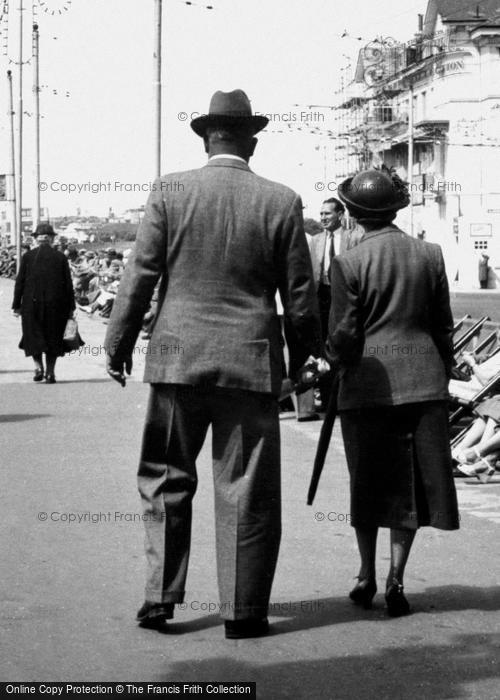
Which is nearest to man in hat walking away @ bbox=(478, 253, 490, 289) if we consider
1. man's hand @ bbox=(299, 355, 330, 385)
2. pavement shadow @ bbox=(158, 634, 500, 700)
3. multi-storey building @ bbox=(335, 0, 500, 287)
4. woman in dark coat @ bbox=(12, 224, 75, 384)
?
multi-storey building @ bbox=(335, 0, 500, 287)

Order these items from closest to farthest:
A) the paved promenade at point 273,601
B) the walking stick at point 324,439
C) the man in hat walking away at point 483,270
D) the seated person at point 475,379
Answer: the paved promenade at point 273,601, the walking stick at point 324,439, the seated person at point 475,379, the man in hat walking away at point 483,270

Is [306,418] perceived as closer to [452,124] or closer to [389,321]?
[389,321]

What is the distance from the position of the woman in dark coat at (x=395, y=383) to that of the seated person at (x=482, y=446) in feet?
12.7

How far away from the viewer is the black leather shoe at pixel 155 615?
584 cm

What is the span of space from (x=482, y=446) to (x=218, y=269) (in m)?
4.85

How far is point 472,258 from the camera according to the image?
70.5 metres

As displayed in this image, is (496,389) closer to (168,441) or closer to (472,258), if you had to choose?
(168,441)

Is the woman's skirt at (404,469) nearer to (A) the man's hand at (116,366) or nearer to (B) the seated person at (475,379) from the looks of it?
(A) the man's hand at (116,366)

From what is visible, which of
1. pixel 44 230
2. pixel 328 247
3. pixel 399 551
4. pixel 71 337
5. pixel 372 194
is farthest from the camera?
pixel 71 337

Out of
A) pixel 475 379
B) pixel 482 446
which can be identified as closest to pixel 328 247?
pixel 475 379

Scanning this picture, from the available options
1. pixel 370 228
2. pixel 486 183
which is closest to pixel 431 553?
pixel 370 228

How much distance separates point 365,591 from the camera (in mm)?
6320

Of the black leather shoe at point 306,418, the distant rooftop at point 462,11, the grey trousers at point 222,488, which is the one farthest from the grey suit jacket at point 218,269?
the distant rooftop at point 462,11

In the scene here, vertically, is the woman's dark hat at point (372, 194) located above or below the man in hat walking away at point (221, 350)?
above
